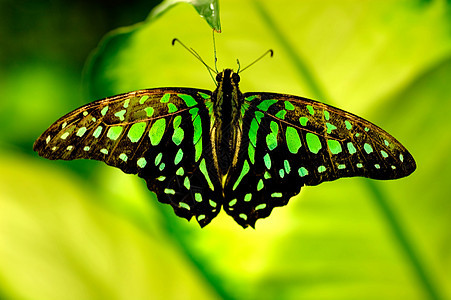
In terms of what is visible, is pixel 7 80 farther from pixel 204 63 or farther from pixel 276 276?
pixel 276 276

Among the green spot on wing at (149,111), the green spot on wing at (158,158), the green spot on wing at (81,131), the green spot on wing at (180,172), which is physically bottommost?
the green spot on wing at (180,172)

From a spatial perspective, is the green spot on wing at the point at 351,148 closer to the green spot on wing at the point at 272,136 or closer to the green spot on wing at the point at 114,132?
the green spot on wing at the point at 272,136

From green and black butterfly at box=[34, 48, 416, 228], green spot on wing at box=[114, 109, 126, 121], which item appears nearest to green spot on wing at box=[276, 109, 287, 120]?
green and black butterfly at box=[34, 48, 416, 228]

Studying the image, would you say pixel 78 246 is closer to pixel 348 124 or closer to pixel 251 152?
pixel 251 152

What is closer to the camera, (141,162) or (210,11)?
(210,11)

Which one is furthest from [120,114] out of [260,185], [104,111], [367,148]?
[367,148]

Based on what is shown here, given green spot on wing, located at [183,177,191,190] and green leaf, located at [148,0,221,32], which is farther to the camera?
green spot on wing, located at [183,177,191,190]

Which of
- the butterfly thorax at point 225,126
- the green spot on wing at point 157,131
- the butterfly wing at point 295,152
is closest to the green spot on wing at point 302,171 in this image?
the butterfly wing at point 295,152

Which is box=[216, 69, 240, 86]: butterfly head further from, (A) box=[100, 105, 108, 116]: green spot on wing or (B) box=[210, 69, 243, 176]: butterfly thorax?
(A) box=[100, 105, 108, 116]: green spot on wing
